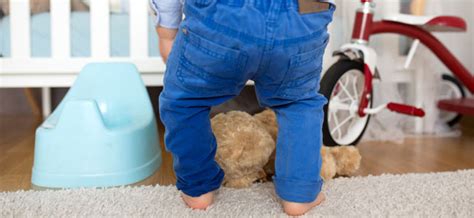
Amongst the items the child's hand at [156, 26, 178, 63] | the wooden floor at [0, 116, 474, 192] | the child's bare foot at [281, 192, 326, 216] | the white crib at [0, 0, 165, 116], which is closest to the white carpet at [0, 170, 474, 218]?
the child's bare foot at [281, 192, 326, 216]

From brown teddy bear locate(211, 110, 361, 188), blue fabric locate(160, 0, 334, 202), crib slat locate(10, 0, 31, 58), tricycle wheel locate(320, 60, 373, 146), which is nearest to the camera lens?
blue fabric locate(160, 0, 334, 202)

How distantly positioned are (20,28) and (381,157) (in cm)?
105

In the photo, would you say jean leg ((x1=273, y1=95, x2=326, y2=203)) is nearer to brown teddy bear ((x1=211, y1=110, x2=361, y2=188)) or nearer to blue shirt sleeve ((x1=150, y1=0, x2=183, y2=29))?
brown teddy bear ((x1=211, y1=110, x2=361, y2=188))

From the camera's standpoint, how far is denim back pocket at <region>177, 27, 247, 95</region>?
2.09 feet

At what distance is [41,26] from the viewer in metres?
1.31

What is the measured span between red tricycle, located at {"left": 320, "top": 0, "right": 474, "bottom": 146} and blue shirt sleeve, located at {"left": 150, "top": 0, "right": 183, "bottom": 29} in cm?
51

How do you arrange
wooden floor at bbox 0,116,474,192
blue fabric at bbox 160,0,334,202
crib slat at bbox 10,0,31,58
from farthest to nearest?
crib slat at bbox 10,0,31,58 < wooden floor at bbox 0,116,474,192 < blue fabric at bbox 160,0,334,202

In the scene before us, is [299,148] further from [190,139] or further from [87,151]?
[87,151]

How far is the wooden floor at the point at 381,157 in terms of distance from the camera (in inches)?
38.6

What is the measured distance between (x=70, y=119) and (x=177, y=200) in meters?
0.27

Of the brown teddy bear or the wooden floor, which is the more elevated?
the brown teddy bear

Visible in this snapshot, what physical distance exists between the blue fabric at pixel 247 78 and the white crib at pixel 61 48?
654 millimetres

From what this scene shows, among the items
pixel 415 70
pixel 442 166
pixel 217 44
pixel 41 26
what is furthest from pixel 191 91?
pixel 415 70

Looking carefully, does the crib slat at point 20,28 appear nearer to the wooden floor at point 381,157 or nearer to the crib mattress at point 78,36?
the crib mattress at point 78,36
